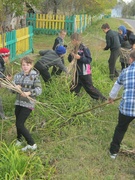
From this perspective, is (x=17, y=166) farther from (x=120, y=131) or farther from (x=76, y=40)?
(x=76, y=40)

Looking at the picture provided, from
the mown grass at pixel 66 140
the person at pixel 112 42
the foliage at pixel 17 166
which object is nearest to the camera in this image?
the foliage at pixel 17 166

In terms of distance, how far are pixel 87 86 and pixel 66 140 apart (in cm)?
144

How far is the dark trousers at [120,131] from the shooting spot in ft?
10.8

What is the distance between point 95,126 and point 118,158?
87 cm

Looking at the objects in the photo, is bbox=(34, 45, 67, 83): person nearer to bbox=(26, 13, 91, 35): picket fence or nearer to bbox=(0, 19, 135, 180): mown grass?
bbox=(0, 19, 135, 180): mown grass

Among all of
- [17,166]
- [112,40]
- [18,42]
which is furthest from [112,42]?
[17,166]

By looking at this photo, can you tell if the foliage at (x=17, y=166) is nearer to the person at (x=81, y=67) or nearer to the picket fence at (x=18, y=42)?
the person at (x=81, y=67)

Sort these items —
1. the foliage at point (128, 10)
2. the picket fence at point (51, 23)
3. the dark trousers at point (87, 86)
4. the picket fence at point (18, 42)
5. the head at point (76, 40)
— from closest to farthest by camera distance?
the head at point (76, 40)
the dark trousers at point (87, 86)
the picket fence at point (18, 42)
the picket fence at point (51, 23)
the foliage at point (128, 10)

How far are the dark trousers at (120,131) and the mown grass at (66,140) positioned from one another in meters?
0.15

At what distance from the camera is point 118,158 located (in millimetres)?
3566

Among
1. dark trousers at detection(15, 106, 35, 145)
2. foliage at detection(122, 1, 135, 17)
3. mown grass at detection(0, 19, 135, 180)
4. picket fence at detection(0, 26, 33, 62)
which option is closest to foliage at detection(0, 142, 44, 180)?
mown grass at detection(0, 19, 135, 180)

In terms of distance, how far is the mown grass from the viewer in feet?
10.2

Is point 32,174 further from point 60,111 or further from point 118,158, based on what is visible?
point 60,111

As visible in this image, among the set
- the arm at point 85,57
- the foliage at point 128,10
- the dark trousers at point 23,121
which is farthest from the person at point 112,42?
the foliage at point 128,10
